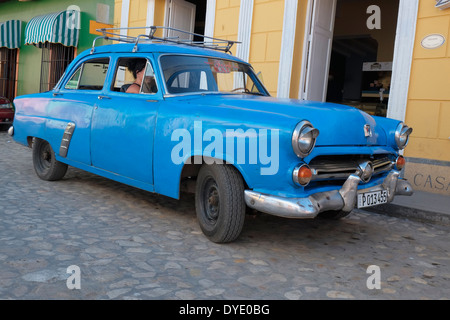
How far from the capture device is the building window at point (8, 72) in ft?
53.9

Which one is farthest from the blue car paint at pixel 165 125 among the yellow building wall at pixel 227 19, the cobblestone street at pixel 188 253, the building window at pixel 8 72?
the building window at pixel 8 72

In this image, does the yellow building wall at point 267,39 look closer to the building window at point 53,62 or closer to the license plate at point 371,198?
the license plate at point 371,198

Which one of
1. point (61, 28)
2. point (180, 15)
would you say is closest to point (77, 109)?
point (180, 15)

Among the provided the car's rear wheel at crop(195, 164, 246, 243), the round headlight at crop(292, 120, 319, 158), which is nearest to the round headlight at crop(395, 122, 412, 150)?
the round headlight at crop(292, 120, 319, 158)

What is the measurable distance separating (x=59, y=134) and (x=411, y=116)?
4895 millimetres

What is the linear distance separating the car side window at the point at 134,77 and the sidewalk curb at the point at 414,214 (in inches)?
122

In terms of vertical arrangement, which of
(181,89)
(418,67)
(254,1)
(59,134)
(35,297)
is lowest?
(35,297)

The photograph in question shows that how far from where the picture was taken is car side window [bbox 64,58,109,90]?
5028mm

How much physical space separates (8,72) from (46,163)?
12.9 m

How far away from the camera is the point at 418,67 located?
20.9ft

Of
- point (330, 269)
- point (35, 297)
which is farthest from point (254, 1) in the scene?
point (35, 297)

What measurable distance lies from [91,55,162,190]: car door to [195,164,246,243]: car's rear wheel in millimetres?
593

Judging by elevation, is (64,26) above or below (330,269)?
above

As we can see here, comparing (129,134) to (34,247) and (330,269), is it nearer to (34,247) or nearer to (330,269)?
(34,247)
